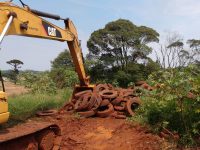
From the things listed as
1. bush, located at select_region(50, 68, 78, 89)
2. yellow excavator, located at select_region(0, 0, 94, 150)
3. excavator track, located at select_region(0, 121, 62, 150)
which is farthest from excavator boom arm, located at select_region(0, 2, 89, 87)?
bush, located at select_region(50, 68, 78, 89)

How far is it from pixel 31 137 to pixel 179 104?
314cm

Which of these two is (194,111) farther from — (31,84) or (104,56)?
(104,56)

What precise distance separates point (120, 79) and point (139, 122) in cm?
2002

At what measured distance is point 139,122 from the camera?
983cm

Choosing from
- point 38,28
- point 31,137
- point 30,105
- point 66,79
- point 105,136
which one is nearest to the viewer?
point 31,137

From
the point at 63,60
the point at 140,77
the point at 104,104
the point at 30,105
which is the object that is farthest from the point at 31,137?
the point at 63,60

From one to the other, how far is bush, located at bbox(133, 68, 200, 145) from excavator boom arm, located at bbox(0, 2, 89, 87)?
2988 mm

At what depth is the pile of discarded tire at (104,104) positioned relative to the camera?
37.2ft

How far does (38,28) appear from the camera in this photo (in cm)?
959

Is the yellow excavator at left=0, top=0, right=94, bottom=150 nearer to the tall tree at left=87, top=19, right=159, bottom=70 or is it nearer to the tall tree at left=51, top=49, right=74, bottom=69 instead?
the tall tree at left=87, top=19, right=159, bottom=70

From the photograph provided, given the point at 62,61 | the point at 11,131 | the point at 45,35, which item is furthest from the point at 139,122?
the point at 62,61

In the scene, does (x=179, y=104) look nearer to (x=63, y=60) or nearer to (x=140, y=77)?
(x=140, y=77)

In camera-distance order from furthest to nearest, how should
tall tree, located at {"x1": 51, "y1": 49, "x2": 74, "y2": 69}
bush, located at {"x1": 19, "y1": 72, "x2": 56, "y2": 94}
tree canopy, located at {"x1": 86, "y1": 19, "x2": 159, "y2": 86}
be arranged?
1. tall tree, located at {"x1": 51, "y1": 49, "x2": 74, "y2": 69}
2. tree canopy, located at {"x1": 86, "y1": 19, "x2": 159, "y2": 86}
3. bush, located at {"x1": 19, "y1": 72, "x2": 56, "y2": 94}

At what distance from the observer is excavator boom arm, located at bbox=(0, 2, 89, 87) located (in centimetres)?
814
